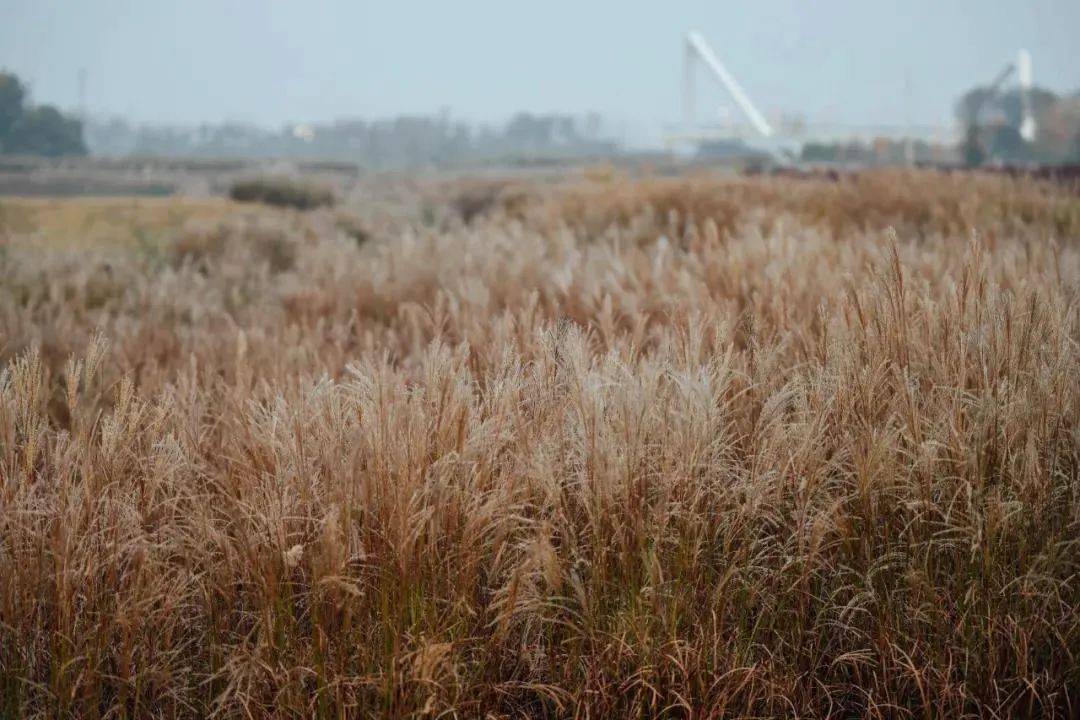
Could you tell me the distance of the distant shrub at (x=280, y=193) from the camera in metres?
21.2

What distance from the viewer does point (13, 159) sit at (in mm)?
15758

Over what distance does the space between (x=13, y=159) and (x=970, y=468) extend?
53.3ft

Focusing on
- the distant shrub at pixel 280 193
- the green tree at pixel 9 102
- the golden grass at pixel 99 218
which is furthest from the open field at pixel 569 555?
the distant shrub at pixel 280 193

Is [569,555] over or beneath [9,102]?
beneath

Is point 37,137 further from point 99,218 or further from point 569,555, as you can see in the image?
point 569,555

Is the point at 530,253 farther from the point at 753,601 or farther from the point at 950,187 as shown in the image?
the point at 950,187

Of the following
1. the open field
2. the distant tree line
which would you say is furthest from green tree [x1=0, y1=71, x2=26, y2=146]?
the open field

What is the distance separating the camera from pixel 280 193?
70.1 ft

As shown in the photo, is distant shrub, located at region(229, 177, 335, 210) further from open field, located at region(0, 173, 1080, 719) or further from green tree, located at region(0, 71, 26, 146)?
open field, located at region(0, 173, 1080, 719)

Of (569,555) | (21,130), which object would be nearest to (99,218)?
(21,130)

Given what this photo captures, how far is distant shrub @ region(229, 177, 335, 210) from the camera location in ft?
69.7

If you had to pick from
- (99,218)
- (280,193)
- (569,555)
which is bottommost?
(569,555)

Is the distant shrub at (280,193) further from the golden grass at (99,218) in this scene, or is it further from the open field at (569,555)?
the open field at (569,555)

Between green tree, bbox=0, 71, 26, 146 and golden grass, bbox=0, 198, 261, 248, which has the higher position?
green tree, bbox=0, 71, 26, 146
